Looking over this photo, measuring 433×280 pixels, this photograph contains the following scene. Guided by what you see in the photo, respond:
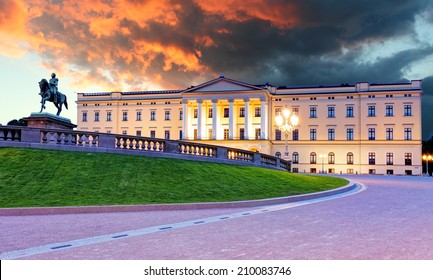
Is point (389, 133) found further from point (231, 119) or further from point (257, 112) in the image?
point (231, 119)

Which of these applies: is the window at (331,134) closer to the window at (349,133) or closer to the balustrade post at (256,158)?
the window at (349,133)

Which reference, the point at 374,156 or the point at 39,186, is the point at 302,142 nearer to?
the point at 374,156

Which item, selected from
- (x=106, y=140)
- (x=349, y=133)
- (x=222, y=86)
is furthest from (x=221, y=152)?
(x=349, y=133)

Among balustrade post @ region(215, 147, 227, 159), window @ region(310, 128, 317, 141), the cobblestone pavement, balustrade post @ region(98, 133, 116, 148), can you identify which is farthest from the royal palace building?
the cobblestone pavement

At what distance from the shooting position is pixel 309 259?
7281 millimetres

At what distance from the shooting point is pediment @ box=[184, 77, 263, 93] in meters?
85.5

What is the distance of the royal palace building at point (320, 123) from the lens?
83.2 m

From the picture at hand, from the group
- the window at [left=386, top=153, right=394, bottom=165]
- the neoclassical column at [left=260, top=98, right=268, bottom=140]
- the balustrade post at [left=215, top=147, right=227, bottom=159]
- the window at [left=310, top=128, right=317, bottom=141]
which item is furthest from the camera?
the window at [left=310, top=128, right=317, bottom=141]

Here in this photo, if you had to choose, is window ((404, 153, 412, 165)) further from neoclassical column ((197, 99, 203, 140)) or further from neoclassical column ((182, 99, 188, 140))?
neoclassical column ((182, 99, 188, 140))

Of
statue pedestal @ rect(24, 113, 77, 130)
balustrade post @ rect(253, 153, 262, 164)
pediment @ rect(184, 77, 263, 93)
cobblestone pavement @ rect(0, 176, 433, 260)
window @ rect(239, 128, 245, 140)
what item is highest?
pediment @ rect(184, 77, 263, 93)

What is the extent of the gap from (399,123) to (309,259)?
278 feet

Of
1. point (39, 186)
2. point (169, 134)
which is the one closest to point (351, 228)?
point (39, 186)

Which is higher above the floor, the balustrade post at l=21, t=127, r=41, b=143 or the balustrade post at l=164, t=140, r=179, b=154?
the balustrade post at l=21, t=127, r=41, b=143

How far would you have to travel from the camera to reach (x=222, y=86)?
8681 cm
